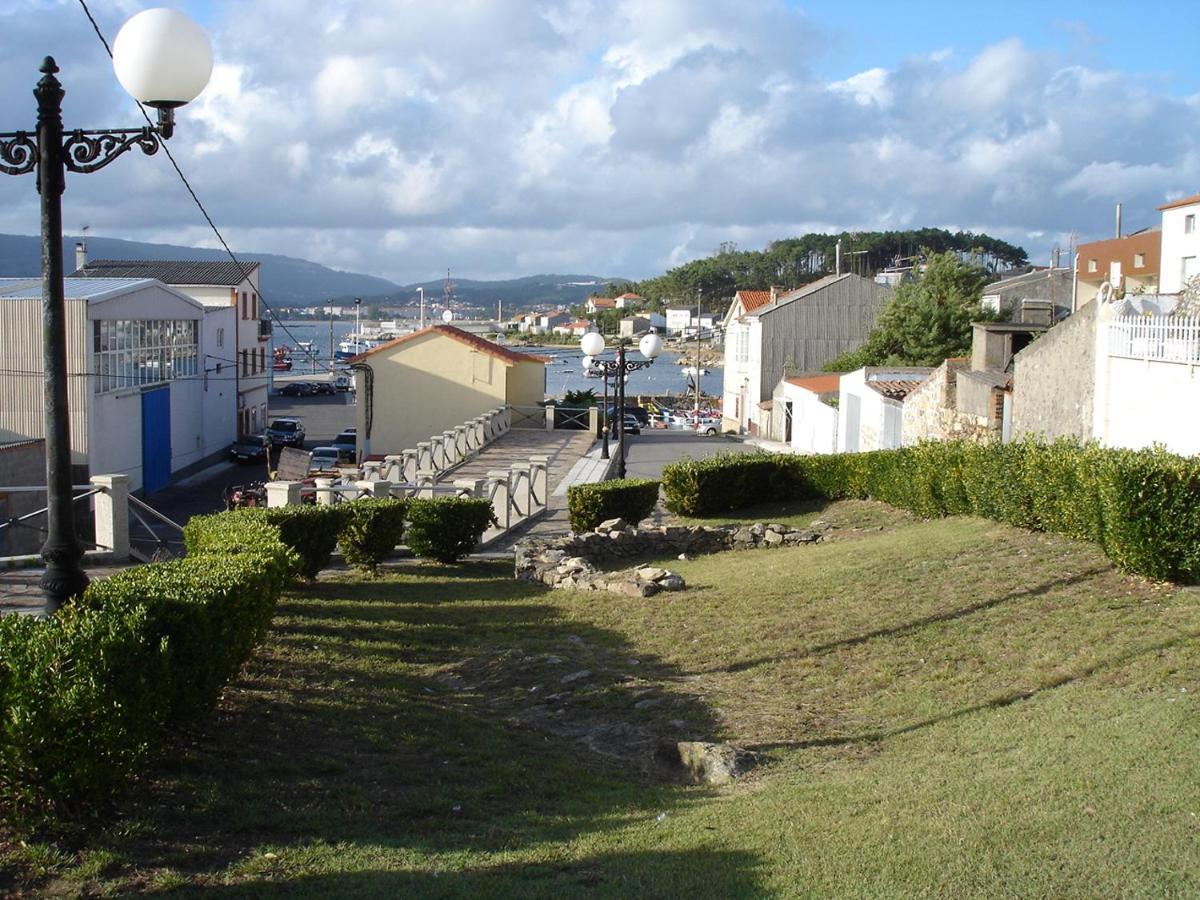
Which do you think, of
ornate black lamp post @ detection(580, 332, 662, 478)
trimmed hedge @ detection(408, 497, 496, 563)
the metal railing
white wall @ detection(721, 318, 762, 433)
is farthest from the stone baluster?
white wall @ detection(721, 318, 762, 433)

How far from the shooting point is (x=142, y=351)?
41.2 metres

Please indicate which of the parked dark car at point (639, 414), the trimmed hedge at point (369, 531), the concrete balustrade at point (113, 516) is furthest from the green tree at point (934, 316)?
the concrete balustrade at point (113, 516)

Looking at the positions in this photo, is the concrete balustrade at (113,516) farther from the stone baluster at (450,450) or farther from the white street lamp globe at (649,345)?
the stone baluster at (450,450)

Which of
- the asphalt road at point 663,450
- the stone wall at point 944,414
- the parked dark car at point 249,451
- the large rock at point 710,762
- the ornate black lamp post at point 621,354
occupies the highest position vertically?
the ornate black lamp post at point 621,354

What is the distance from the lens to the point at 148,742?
6031 millimetres

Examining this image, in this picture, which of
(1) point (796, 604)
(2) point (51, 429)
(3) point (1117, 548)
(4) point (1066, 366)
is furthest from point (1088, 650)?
(4) point (1066, 366)

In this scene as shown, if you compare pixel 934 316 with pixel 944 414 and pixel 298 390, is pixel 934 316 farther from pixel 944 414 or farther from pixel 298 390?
pixel 298 390

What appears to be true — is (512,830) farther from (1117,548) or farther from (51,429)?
(1117,548)

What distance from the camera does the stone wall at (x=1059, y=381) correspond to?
19.3 meters

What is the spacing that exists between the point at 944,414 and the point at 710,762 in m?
20.5

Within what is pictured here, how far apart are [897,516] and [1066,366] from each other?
157 inches

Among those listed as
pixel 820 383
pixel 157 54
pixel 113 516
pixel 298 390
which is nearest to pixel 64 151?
pixel 157 54

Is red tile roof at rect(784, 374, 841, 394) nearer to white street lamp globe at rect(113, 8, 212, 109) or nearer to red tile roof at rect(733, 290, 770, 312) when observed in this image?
red tile roof at rect(733, 290, 770, 312)

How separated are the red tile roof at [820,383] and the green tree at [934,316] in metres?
4.16
